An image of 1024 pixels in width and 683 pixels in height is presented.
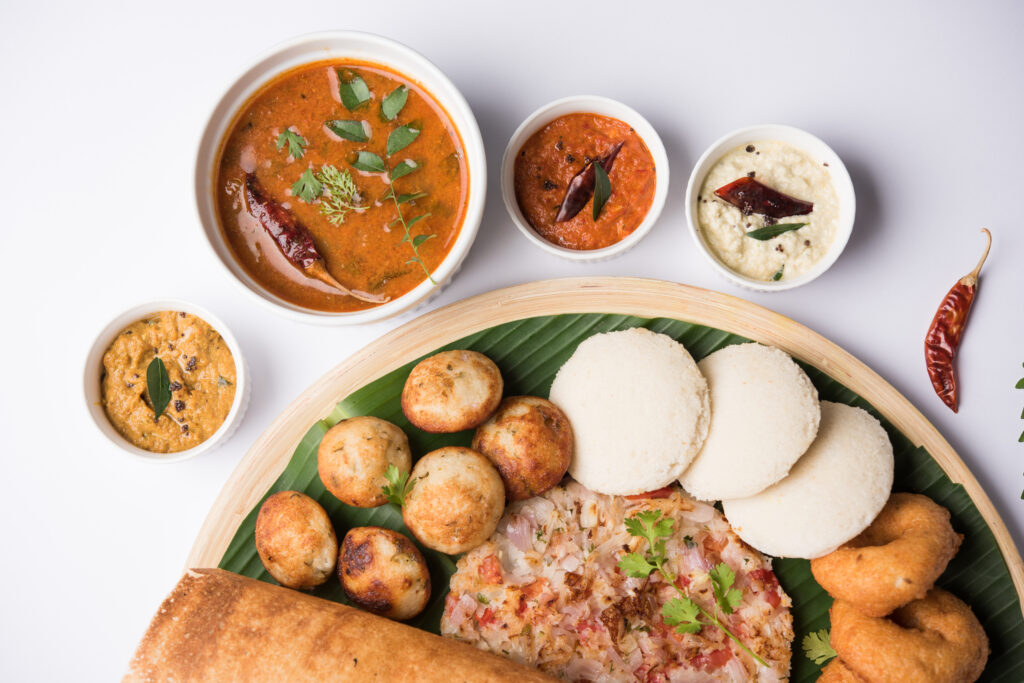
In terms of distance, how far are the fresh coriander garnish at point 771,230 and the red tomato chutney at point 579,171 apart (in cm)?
55

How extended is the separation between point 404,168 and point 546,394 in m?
1.35

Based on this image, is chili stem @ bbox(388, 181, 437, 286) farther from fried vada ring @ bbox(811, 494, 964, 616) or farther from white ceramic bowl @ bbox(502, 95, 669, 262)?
fried vada ring @ bbox(811, 494, 964, 616)

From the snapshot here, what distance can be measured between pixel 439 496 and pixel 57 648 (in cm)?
266

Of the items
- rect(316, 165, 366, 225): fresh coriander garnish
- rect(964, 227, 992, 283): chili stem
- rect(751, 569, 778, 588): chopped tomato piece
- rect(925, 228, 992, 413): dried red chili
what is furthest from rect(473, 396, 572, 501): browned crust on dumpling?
rect(964, 227, 992, 283): chili stem

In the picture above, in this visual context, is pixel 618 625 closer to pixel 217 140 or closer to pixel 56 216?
pixel 217 140

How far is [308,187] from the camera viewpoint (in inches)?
116

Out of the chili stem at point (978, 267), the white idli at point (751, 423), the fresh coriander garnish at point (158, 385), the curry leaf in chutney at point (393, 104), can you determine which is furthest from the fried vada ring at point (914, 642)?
the fresh coriander garnish at point (158, 385)

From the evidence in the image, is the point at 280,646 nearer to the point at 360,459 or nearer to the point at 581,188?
the point at 360,459

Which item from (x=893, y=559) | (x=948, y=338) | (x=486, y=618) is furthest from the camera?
(x=948, y=338)

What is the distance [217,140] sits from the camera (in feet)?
9.85

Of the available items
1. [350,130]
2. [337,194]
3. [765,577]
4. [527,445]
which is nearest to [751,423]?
[765,577]

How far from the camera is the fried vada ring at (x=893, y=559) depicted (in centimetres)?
281

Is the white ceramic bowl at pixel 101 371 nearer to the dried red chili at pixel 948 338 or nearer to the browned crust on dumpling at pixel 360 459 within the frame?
the browned crust on dumpling at pixel 360 459

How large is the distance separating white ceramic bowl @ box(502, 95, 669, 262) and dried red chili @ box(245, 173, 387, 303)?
0.90 metres
